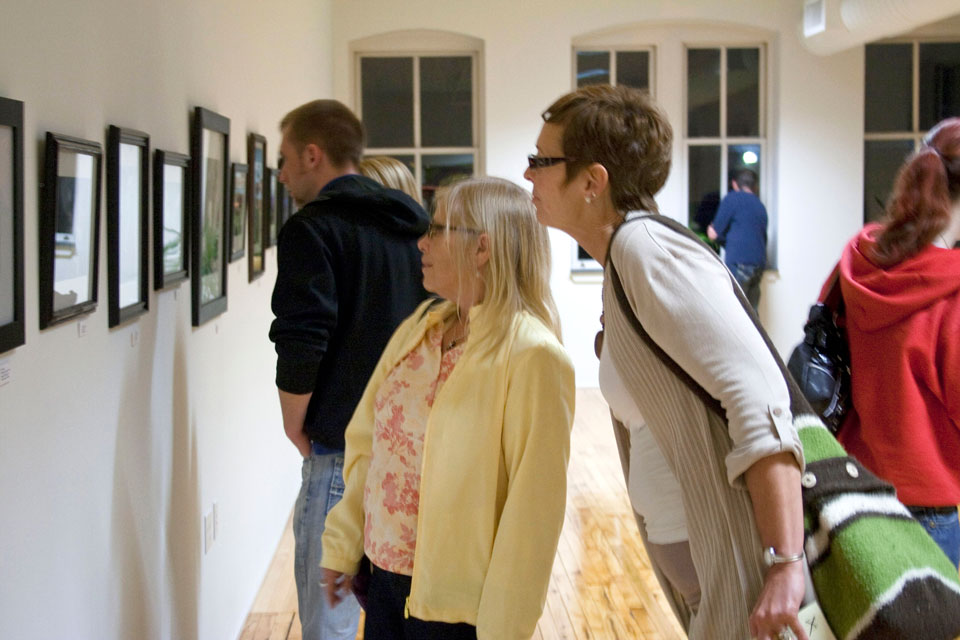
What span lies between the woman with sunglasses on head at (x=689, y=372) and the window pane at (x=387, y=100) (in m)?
7.60

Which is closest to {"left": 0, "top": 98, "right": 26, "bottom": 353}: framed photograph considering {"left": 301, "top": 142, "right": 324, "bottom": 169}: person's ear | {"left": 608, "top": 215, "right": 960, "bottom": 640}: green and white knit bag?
{"left": 608, "top": 215, "right": 960, "bottom": 640}: green and white knit bag

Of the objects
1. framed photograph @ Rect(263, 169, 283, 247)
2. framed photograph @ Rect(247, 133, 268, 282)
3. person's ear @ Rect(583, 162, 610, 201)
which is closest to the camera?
person's ear @ Rect(583, 162, 610, 201)

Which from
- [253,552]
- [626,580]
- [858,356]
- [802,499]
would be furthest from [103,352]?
[626,580]

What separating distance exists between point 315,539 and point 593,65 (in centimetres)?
715

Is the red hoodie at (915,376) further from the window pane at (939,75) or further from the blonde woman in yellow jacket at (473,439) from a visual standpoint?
the window pane at (939,75)

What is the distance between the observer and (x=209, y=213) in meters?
3.07

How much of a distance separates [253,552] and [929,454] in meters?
2.62

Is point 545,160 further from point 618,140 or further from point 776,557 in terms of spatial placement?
point 776,557

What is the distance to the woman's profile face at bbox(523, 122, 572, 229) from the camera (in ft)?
5.25

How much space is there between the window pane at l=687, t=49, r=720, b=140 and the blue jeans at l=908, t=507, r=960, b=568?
7.35 m

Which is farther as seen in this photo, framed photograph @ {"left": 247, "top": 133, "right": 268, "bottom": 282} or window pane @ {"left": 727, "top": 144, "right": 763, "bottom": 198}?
window pane @ {"left": 727, "top": 144, "right": 763, "bottom": 198}

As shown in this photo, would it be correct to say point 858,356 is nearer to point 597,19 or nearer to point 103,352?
point 103,352

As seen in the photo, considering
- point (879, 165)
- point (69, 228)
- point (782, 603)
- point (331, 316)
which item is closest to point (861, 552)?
point (782, 603)

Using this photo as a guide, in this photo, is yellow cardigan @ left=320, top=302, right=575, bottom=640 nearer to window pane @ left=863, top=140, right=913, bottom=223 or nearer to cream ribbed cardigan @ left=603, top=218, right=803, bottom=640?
cream ribbed cardigan @ left=603, top=218, right=803, bottom=640
